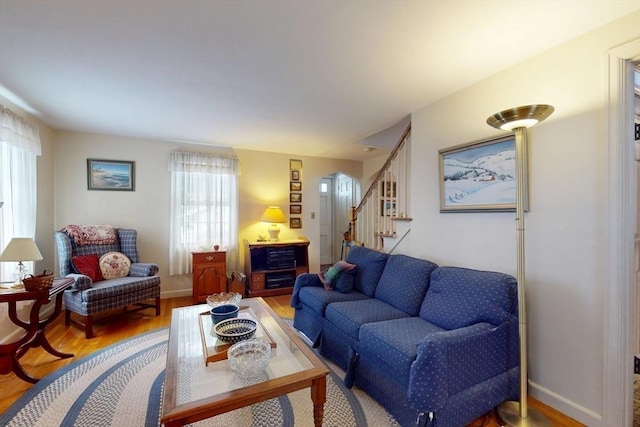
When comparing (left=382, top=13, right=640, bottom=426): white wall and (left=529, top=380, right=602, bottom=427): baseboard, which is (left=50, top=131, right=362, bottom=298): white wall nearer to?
(left=382, top=13, right=640, bottom=426): white wall

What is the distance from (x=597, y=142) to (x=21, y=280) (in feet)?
13.2

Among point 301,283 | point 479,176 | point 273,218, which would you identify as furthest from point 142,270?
point 479,176

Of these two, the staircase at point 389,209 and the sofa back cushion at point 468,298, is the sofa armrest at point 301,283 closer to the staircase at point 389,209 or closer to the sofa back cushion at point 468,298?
the staircase at point 389,209

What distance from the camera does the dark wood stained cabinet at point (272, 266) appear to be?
412cm

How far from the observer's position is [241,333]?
1.67 metres

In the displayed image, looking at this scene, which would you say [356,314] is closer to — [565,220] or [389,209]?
[565,220]

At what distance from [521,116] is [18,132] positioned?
3977mm

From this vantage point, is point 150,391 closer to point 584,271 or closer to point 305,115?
point 305,115

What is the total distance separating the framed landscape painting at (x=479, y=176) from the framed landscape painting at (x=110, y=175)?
388cm

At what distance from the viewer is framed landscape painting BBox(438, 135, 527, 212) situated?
6.47 ft

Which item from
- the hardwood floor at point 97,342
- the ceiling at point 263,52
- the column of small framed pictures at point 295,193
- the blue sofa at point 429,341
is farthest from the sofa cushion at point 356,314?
the column of small framed pictures at point 295,193

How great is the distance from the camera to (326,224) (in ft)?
21.2

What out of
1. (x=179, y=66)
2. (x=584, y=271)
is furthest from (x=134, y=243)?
(x=584, y=271)

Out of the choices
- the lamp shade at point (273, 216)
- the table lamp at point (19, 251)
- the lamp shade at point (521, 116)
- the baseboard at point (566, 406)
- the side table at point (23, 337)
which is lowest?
the baseboard at point (566, 406)
